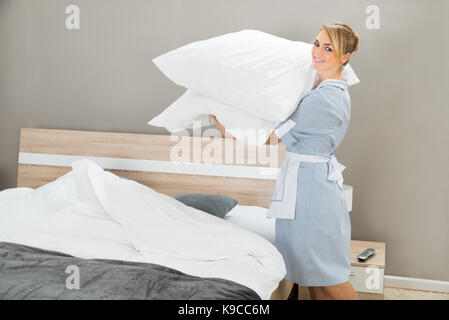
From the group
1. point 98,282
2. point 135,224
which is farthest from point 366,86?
point 98,282

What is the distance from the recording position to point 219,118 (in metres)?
2.09

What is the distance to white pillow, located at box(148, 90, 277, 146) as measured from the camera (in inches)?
80.4

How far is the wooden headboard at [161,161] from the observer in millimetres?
2961

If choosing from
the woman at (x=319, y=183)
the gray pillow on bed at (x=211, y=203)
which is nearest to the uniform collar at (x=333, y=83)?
the woman at (x=319, y=183)

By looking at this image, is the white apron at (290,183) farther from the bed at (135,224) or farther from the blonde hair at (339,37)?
the blonde hair at (339,37)

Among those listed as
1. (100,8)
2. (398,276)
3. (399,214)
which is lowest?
(398,276)

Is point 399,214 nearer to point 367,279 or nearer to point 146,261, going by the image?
point 367,279

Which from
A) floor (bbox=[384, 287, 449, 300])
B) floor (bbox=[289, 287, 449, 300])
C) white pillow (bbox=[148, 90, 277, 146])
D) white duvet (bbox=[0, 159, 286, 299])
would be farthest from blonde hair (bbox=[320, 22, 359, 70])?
floor (bbox=[384, 287, 449, 300])

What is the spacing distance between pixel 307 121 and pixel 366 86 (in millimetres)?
1151

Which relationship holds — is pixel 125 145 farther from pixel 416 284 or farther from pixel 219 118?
pixel 416 284

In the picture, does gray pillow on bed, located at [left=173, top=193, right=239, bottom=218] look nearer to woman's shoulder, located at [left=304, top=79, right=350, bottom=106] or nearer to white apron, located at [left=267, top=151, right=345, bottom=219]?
white apron, located at [left=267, top=151, right=345, bottom=219]

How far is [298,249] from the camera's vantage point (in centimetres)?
204
